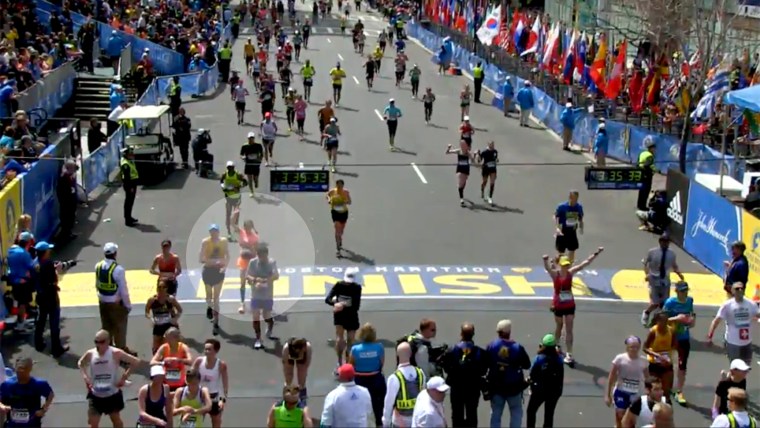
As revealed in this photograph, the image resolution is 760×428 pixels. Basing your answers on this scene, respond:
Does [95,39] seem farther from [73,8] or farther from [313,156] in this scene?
[313,156]

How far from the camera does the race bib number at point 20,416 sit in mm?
9828

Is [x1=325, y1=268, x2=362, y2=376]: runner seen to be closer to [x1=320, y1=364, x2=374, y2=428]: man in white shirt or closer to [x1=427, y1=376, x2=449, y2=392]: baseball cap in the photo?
[x1=320, y1=364, x2=374, y2=428]: man in white shirt

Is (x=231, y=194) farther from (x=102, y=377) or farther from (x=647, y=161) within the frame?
(x=102, y=377)

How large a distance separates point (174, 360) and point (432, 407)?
10.1 ft

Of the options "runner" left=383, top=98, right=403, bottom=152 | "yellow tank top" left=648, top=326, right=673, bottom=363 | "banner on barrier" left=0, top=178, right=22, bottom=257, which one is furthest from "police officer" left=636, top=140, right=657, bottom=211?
"banner on barrier" left=0, top=178, right=22, bottom=257

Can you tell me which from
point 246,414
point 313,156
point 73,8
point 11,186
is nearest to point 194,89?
point 73,8

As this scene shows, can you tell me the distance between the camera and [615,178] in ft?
69.3

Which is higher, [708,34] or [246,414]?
[708,34]

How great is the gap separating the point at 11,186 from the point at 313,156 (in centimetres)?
1121

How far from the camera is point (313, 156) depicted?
26.8 metres

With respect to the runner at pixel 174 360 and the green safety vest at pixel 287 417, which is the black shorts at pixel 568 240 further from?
the green safety vest at pixel 287 417

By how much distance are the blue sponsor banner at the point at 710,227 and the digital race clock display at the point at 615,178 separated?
63.5 inches

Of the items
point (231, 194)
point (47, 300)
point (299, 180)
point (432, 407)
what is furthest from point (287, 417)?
point (299, 180)

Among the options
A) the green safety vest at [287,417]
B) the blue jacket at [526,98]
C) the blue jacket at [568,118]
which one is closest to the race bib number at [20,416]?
the green safety vest at [287,417]
